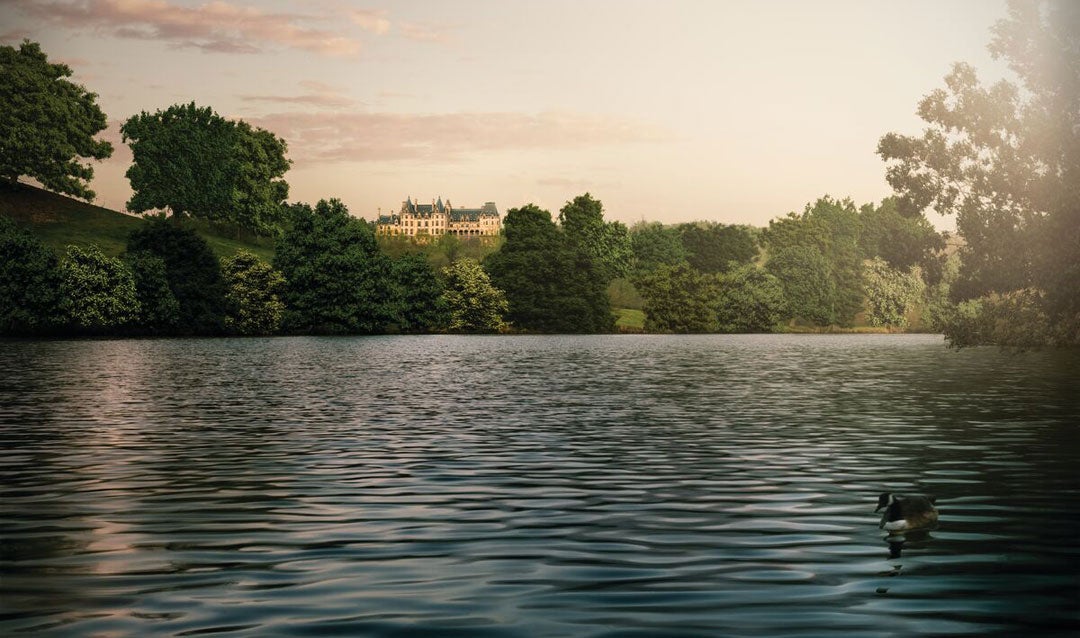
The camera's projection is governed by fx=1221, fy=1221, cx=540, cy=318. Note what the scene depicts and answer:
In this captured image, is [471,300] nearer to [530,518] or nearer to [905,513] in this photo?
[530,518]

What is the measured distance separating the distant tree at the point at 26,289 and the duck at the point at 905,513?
12006cm

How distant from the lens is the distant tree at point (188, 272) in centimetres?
13962

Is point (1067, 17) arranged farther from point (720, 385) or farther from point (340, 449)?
point (340, 449)

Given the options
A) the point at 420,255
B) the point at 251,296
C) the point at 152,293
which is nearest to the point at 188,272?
the point at 152,293

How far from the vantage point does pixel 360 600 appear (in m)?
12.3

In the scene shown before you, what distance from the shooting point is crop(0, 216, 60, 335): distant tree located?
123188 mm

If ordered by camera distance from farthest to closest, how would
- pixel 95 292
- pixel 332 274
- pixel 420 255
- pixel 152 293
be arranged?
pixel 420 255 < pixel 332 274 < pixel 152 293 < pixel 95 292

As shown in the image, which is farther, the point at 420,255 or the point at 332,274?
the point at 420,255

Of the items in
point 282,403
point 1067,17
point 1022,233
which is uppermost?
point 1067,17

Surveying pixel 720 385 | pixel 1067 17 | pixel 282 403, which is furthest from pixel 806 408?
pixel 1067 17

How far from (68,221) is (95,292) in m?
60.6

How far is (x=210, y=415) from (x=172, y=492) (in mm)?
17256

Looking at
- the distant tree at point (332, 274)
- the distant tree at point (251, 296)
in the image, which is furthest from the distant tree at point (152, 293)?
the distant tree at point (332, 274)

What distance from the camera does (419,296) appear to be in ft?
574
